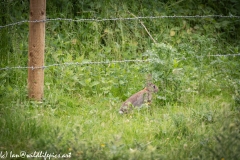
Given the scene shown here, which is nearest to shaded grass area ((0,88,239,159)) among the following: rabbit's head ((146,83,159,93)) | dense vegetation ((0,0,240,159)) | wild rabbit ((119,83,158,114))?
dense vegetation ((0,0,240,159))

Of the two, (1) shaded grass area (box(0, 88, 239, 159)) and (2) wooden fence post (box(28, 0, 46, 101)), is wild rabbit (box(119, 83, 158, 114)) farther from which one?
(2) wooden fence post (box(28, 0, 46, 101))

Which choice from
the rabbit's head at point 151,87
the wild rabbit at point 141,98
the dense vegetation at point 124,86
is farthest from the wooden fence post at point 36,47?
the rabbit's head at point 151,87

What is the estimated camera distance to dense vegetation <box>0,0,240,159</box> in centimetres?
474

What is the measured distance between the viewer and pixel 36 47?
5.98 m

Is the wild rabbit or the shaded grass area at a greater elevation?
the wild rabbit

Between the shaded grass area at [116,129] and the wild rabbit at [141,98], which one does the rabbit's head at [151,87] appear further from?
the shaded grass area at [116,129]

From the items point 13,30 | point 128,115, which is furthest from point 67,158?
point 13,30

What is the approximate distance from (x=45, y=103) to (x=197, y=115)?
2181 millimetres

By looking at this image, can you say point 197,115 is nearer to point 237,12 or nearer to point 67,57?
point 67,57

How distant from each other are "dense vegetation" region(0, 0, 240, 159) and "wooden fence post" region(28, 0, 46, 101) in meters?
0.20

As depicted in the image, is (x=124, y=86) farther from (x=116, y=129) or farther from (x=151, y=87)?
(x=116, y=129)

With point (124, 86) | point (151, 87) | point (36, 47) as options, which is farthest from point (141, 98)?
point (36, 47)

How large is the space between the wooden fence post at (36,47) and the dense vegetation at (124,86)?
7.9 inches

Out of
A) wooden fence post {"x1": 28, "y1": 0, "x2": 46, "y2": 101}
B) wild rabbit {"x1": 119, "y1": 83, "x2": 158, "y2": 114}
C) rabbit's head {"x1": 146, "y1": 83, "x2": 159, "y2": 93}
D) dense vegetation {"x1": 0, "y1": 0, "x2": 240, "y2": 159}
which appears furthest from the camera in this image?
rabbit's head {"x1": 146, "y1": 83, "x2": 159, "y2": 93}
